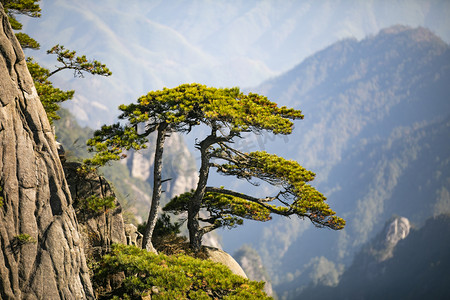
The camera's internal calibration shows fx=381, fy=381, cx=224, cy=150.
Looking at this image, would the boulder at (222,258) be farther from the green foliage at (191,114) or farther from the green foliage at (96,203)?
the green foliage at (191,114)

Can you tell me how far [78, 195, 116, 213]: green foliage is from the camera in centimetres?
1224

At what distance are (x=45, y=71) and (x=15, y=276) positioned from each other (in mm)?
8660

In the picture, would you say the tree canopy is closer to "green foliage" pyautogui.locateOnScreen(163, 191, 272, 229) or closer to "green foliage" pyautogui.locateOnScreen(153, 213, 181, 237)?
"green foliage" pyautogui.locateOnScreen(163, 191, 272, 229)

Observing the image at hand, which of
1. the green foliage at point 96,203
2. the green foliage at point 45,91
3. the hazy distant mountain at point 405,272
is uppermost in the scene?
the hazy distant mountain at point 405,272

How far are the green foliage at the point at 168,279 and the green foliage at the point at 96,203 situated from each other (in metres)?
1.40

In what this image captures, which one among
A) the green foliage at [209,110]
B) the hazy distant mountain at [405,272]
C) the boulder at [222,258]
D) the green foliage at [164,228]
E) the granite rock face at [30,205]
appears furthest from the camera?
the hazy distant mountain at [405,272]

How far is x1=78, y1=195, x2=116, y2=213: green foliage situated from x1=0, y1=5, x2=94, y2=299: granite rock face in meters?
1.47

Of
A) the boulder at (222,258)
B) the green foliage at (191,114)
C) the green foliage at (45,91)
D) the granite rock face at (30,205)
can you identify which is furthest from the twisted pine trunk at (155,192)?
the green foliage at (45,91)

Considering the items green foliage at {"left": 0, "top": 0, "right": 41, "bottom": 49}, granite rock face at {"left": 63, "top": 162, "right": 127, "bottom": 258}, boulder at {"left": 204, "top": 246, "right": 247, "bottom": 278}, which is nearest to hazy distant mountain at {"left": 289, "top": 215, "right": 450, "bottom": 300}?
boulder at {"left": 204, "top": 246, "right": 247, "bottom": 278}

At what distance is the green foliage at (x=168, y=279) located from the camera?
11055mm

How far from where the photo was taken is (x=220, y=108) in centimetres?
1250

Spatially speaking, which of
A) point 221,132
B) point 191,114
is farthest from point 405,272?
point 191,114

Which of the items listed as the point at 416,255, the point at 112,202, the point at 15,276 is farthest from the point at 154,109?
the point at 416,255

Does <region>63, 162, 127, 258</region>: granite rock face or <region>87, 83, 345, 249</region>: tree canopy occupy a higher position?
<region>87, 83, 345, 249</region>: tree canopy
